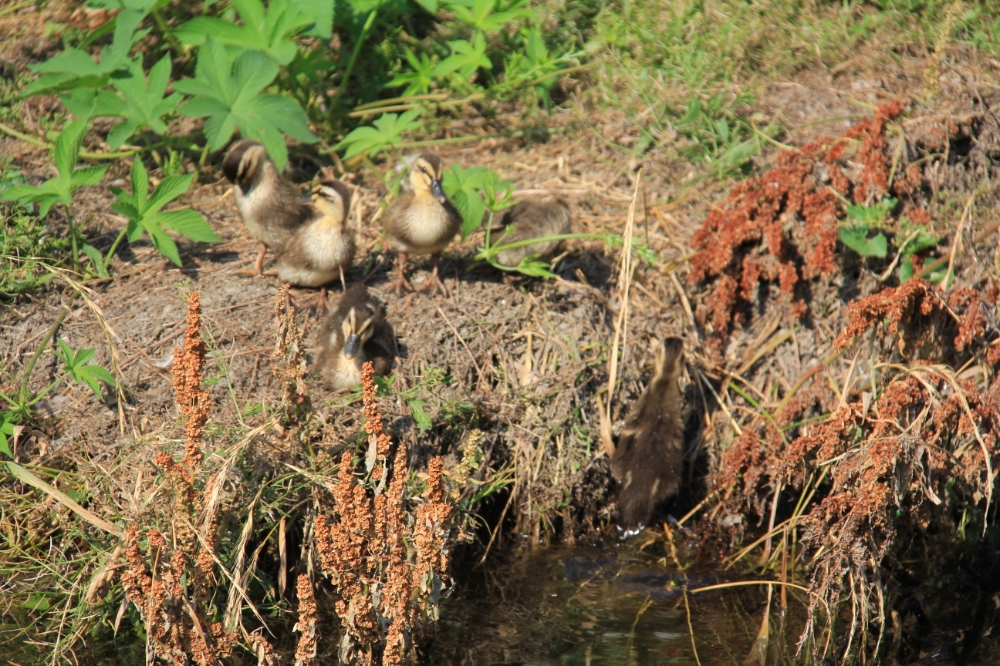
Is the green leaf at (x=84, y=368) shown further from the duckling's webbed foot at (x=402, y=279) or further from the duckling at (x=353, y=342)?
the duckling's webbed foot at (x=402, y=279)

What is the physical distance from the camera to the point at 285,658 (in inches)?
164

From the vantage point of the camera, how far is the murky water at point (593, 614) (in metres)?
4.34

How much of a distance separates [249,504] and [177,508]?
1.54 ft

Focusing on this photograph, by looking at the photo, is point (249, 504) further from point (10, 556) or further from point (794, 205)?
point (794, 205)

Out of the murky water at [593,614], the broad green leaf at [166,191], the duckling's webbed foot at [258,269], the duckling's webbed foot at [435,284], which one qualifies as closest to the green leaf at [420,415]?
the murky water at [593,614]

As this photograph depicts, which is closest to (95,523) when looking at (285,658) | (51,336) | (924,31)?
(285,658)

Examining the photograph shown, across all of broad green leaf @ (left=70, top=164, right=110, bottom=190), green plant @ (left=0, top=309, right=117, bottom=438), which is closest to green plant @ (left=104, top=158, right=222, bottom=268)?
broad green leaf @ (left=70, top=164, right=110, bottom=190)

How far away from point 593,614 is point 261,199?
307 cm

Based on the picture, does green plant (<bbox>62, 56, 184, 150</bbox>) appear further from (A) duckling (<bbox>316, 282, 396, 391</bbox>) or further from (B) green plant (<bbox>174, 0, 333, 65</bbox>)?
(A) duckling (<bbox>316, 282, 396, 391</bbox>)

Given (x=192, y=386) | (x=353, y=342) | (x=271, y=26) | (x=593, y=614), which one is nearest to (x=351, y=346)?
(x=353, y=342)

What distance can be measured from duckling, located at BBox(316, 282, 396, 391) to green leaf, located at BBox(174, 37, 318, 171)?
0.99 metres

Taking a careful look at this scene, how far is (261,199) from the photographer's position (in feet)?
18.9

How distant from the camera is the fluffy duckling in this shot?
550 cm

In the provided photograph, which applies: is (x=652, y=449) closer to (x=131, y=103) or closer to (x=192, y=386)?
(x=192, y=386)
